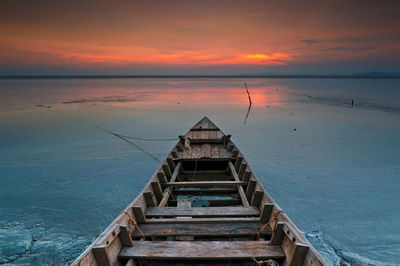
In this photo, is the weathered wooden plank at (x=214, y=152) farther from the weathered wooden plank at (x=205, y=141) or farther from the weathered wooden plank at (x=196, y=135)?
the weathered wooden plank at (x=196, y=135)

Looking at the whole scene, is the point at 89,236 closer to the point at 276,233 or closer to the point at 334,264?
the point at 276,233

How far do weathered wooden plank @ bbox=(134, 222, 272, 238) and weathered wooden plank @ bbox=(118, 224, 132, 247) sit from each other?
0.51m

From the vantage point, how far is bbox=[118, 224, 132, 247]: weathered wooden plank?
3.76 m

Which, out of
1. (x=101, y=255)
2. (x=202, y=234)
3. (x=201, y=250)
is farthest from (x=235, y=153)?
(x=101, y=255)

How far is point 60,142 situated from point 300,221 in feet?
45.8

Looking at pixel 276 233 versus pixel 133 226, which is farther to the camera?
pixel 133 226

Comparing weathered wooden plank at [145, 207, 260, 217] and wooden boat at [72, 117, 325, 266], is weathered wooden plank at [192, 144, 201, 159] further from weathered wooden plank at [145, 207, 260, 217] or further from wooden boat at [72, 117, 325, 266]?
weathered wooden plank at [145, 207, 260, 217]

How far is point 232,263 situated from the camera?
12.5 ft

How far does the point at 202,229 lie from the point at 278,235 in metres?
1.31

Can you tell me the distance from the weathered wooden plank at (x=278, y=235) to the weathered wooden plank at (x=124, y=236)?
2.19 m

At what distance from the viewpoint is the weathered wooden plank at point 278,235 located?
3777 millimetres

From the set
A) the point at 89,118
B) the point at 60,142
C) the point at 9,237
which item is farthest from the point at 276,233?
the point at 89,118

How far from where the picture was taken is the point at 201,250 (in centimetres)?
371

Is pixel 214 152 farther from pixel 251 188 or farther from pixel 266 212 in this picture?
pixel 266 212
